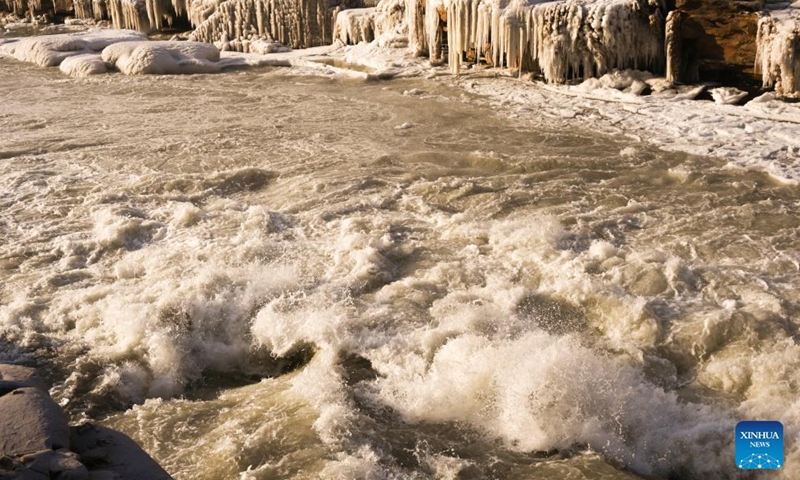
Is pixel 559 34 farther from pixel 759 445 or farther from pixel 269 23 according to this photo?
pixel 269 23

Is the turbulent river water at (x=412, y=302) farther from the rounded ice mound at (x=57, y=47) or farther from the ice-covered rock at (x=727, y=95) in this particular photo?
the rounded ice mound at (x=57, y=47)

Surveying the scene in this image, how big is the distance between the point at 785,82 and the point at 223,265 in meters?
6.18

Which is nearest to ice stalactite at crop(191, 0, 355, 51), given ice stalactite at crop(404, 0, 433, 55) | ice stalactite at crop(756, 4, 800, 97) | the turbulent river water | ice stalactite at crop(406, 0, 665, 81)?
ice stalactite at crop(404, 0, 433, 55)

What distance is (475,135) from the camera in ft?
27.2

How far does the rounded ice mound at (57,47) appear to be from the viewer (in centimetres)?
1409

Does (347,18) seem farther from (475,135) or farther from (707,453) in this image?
(707,453)

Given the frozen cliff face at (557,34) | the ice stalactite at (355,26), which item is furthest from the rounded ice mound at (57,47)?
the frozen cliff face at (557,34)

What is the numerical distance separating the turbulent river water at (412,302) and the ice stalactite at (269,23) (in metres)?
6.77

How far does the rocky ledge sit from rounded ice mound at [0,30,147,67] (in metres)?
12.2

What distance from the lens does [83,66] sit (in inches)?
514

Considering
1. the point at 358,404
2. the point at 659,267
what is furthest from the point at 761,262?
the point at 358,404

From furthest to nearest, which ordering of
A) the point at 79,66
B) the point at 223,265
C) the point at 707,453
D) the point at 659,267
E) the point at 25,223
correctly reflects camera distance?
the point at 79,66 → the point at 25,223 → the point at 223,265 → the point at 659,267 → the point at 707,453

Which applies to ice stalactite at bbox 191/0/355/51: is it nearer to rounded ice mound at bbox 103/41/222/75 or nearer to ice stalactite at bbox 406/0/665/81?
rounded ice mound at bbox 103/41/222/75

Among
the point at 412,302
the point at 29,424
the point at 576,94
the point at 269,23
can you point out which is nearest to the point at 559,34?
the point at 576,94
